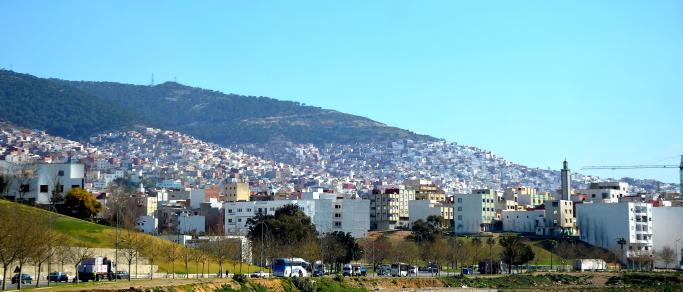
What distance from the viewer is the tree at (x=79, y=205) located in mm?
99875

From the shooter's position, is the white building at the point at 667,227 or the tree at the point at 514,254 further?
the white building at the point at 667,227

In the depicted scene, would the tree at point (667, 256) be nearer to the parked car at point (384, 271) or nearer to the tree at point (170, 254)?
the parked car at point (384, 271)

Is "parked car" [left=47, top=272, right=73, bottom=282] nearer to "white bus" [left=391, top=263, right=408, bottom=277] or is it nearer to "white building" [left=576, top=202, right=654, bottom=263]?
"white bus" [left=391, top=263, right=408, bottom=277]

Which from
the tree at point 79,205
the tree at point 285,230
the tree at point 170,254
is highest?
the tree at point 79,205

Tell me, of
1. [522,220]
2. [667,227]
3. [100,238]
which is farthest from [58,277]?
[522,220]

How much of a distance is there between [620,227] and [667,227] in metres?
8.92

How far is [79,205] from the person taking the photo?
10012 centimetres

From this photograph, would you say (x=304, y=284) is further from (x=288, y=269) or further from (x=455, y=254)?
(x=455, y=254)

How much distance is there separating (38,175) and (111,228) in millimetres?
23042

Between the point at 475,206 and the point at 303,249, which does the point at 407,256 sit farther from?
the point at 475,206

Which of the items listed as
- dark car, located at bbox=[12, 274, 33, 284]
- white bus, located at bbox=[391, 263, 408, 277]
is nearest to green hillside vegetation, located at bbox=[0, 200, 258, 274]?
white bus, located at bbox=[391, 263, 408, 277]

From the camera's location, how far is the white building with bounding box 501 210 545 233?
451 feet

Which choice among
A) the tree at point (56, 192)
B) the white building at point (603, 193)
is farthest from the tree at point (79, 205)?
the white building at point (603, 193)

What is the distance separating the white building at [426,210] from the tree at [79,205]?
215 feet
